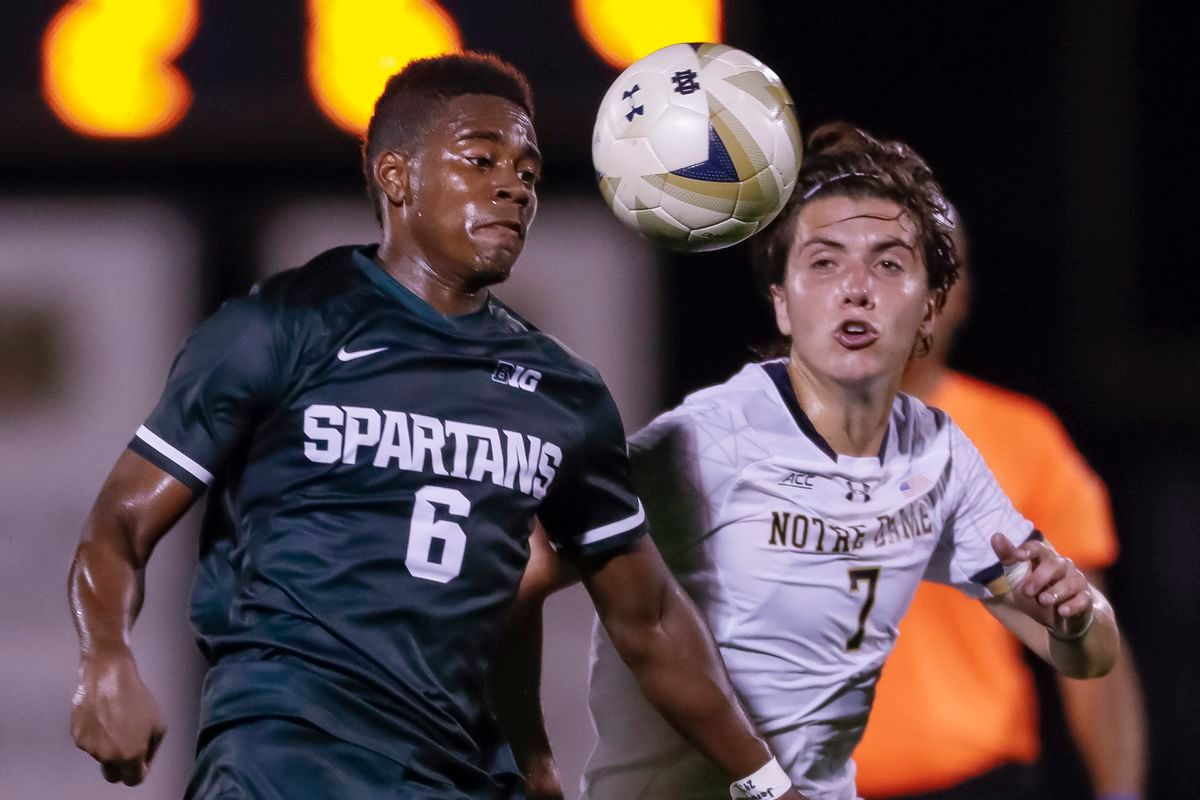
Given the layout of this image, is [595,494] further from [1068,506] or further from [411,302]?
[1068,506]

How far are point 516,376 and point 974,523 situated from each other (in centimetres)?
98

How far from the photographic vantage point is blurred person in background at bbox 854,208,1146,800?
13.0ft

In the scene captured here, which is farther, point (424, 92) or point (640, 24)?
point (640, 24)

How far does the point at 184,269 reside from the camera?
4.77 meters

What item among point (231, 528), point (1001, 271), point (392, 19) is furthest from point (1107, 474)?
point (231, 528)

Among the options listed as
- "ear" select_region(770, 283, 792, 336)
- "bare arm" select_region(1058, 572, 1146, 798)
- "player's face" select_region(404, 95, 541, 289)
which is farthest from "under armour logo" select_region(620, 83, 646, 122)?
"bare arm" select_region(1058, 572, 1146, 798)

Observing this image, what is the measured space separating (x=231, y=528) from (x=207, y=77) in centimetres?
230

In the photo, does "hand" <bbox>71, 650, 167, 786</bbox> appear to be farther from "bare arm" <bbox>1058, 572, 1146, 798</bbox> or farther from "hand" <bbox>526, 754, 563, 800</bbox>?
"bare arm" <bbox>1058, 572, 1146, 798</bbox>

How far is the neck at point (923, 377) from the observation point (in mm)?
4293

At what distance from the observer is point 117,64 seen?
466cm

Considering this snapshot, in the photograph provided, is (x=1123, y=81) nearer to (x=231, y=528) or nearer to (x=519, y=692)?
(x=519, y=692)

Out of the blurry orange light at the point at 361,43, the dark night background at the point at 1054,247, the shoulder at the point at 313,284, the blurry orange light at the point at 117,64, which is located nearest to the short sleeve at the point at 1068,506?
the dark night background at the point at 1054,247

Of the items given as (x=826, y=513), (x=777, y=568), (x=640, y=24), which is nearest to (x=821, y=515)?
(x=826, y=513)

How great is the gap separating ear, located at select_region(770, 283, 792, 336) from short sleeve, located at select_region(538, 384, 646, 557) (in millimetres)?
515
